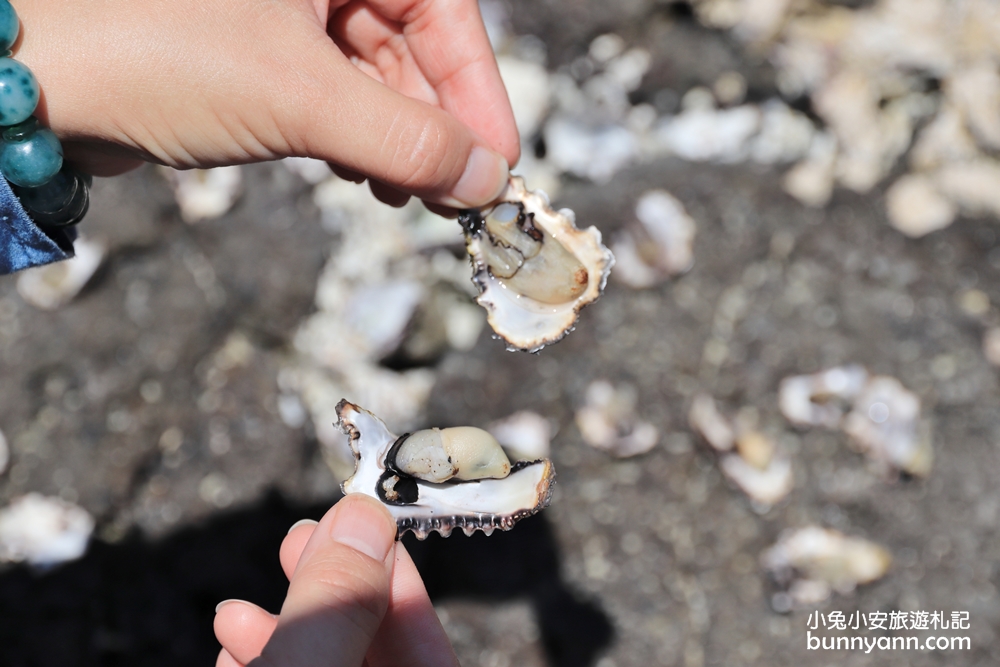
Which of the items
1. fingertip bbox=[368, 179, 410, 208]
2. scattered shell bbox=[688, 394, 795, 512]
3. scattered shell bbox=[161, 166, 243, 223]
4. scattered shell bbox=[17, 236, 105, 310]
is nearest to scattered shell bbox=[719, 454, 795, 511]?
scattered shell bbox=[688, 394, 795, 512]

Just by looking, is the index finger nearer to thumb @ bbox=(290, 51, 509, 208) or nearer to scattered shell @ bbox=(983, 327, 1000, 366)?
thumb @ bbox=(290, 51, 509, 208)

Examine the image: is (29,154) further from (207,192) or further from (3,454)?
(3,454)

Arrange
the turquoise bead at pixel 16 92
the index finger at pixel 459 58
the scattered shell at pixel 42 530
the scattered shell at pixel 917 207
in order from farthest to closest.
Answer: the scattered shell at pixel 917 207
the scattered shell at pixel 42 530
the index finger at pixel 459 58
the turquoise bead at pixel 16 92

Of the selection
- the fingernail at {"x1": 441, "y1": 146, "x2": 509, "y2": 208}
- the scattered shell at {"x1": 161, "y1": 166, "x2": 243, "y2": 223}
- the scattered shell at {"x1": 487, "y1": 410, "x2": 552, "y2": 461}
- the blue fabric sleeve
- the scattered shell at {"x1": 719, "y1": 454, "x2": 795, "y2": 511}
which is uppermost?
the blue fabric sleeve

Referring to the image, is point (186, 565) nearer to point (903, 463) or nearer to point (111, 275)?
point (111, 275)

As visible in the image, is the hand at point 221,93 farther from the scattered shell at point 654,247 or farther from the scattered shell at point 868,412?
the scattered shell at point 868,412

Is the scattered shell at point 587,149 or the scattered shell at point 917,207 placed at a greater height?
the scattered shell at point 587,149

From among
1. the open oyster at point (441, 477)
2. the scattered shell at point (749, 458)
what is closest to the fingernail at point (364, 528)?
the open oyster at point (441, 477)

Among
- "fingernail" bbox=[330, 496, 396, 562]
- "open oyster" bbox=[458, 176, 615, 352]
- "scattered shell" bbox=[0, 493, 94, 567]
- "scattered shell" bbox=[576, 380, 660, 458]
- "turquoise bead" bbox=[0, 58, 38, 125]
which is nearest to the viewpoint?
"turquoise bead" bbox=[0, 58, 38, 125]
